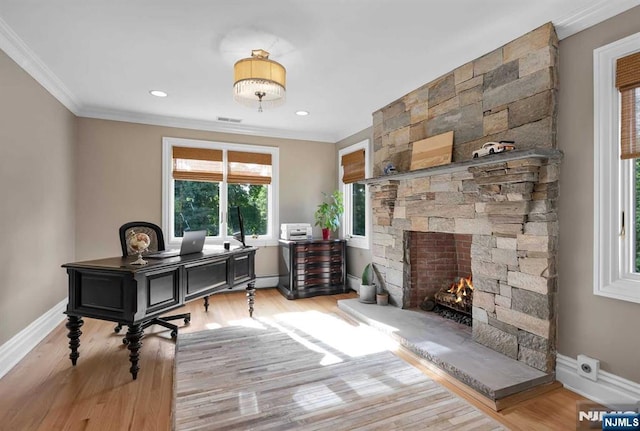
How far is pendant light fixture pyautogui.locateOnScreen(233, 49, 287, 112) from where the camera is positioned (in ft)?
8.02

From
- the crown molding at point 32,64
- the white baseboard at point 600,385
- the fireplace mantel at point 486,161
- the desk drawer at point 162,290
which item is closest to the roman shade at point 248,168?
the crown molding at point 32,64

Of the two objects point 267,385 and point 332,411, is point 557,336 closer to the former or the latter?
point 332,411

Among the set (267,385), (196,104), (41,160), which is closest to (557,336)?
(267,385)

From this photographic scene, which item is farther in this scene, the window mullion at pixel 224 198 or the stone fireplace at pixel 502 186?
the window mullion at pixel 224 198

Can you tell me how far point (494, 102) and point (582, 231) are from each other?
1171 millimetres

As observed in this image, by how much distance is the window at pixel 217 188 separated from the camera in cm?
459

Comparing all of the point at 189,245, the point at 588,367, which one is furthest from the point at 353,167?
the point at 588,367

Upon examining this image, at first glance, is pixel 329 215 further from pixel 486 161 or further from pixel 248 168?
pixel 486 161

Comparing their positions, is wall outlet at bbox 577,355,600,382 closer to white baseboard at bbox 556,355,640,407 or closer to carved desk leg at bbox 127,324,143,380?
white baseboard at bbox 556,355,640,407

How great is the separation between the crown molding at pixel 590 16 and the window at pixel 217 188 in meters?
3.81

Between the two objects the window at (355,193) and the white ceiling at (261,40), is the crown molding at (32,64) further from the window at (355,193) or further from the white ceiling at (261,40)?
the window at (355,193)

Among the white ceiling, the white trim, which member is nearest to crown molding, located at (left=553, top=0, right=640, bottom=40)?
the white ceiling

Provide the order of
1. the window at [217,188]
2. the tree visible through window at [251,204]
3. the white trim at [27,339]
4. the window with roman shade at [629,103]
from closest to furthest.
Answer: the window with roman shade at [629,103]
the white trim at [27,339]
the window at [217,188]
the tree visible through window at [251,204]

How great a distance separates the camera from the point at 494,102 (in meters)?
2.58
